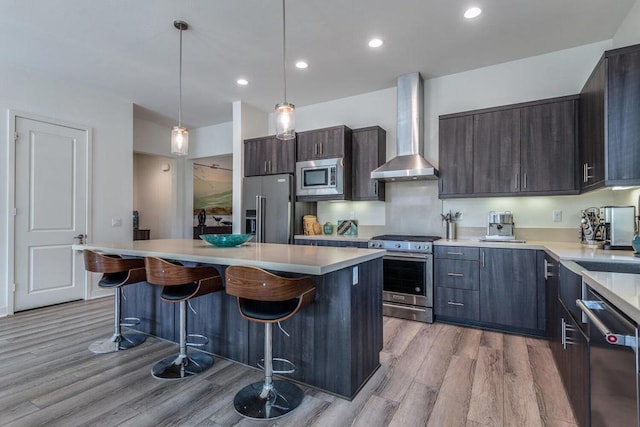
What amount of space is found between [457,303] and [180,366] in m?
2.72

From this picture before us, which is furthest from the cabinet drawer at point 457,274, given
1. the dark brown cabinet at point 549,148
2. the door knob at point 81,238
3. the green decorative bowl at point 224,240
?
the door knob at point 81,238

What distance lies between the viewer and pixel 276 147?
4.75 metres

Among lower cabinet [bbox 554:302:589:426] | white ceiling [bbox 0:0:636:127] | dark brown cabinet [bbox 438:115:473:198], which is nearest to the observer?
lower cabinet [bbox 554:302:589:426]

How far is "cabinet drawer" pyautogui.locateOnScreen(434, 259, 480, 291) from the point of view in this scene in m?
3.30

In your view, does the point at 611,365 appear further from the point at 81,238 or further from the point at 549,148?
the point at 81,238

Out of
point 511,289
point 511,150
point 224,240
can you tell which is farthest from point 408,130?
point 224,240

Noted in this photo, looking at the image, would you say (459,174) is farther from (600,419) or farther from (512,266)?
(600,419)

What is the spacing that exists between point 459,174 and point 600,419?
273 centimetres

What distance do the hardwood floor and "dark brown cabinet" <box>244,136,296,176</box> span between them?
2698 millimetres

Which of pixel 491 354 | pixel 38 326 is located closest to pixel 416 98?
pixel 491 354

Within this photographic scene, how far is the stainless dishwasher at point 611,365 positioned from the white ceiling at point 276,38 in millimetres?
2539

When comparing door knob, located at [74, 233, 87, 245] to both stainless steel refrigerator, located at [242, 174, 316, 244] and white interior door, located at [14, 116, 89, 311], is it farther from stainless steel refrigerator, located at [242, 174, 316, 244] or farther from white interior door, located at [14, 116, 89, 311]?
stainless steel refrigerator, located at [242, 174, 316, 244]

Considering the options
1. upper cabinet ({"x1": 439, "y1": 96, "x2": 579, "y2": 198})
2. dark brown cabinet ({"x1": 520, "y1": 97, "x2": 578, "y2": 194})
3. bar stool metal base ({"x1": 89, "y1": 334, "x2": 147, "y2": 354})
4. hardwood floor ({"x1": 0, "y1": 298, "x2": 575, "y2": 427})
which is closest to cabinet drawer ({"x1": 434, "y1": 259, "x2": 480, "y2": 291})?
hardwood floor ({"x1": 0, "y1": 298, "x2": 575, "y2": 427})

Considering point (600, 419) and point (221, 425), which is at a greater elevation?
point (600, 419)
